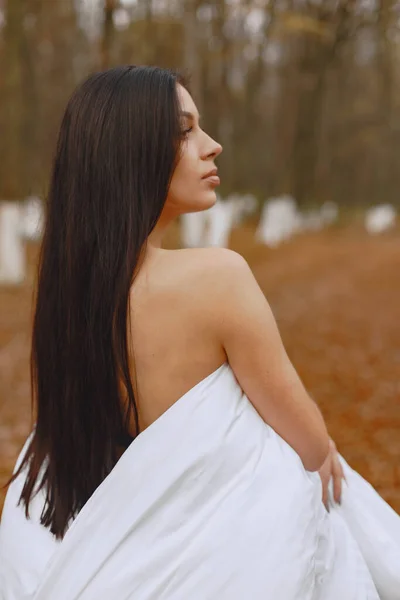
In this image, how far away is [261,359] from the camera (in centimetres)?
196

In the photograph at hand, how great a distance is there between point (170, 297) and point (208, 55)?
13910mm

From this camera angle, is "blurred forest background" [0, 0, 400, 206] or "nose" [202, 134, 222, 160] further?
"blurred forest background" [0, 0, 400, 206]

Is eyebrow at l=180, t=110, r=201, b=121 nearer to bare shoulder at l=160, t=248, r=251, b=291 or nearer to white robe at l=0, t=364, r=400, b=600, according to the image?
bare shoulder at l=160, t=248, r=251, b=291

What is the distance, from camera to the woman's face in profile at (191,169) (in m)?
1.99

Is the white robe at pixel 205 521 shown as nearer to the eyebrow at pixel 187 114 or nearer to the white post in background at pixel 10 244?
the eyebrow at pixel 187 114

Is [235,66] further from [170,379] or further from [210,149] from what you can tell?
[170,379]

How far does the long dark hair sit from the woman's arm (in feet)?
0.75

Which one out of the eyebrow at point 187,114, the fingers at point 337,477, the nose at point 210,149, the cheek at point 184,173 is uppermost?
the eyebrow at point 187,114

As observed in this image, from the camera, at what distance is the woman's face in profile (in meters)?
1.99

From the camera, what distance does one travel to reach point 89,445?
220cm

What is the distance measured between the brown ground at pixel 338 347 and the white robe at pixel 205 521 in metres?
2.36

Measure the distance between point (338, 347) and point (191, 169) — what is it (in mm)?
6751

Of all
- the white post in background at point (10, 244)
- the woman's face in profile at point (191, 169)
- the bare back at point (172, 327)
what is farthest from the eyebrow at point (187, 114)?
the white post in background at point (10, 244)

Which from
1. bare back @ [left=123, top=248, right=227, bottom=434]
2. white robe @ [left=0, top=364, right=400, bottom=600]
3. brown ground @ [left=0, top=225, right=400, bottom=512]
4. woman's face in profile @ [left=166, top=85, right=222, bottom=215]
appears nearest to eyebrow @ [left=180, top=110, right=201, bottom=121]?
woman's face in profile @ [left=166, top=85, right=222, bottom=215]
